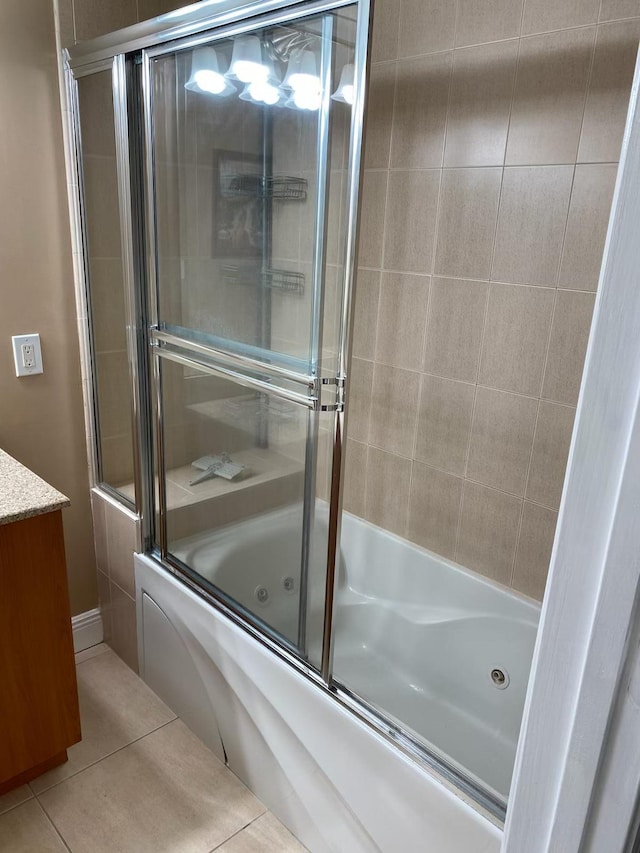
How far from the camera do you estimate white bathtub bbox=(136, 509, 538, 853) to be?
4.50 feet

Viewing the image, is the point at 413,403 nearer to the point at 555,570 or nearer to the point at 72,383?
the point at 72,383

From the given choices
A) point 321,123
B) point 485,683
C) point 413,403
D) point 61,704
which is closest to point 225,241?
point 321,123

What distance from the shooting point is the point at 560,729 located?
0.49 m

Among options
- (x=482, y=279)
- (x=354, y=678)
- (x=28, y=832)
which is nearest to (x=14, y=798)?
(x=28, y=832)

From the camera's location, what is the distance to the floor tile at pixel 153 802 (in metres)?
1.68

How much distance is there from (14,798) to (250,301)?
5.07 feet

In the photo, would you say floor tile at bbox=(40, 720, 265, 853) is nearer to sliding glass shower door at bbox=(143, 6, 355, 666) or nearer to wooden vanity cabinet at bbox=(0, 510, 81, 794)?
wooden vanity cabinet at bbox=(0, 510, 81, 794)

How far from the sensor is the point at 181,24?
1459 mm

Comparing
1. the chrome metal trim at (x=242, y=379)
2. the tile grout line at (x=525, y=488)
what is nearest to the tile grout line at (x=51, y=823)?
the chrome metal trim at (x=242, y=379)

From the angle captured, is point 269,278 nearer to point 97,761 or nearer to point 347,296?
point 347,296

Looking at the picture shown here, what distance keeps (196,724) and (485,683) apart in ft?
2.97

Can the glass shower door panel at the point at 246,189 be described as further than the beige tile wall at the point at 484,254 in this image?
No

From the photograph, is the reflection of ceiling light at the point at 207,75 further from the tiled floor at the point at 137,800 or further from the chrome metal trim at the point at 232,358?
the tiled floor at the point at 137,800

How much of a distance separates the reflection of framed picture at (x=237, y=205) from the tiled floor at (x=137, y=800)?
1.49 meters
